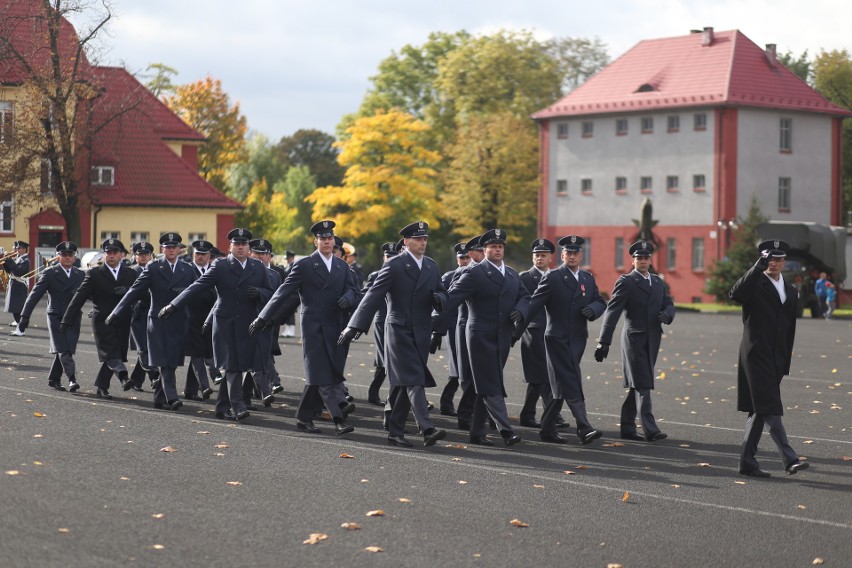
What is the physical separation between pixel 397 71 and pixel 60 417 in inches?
2935

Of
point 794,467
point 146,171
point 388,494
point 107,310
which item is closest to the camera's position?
point 388,494

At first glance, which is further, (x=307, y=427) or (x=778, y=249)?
(x=307, y=427)

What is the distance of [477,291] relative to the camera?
14000 mm

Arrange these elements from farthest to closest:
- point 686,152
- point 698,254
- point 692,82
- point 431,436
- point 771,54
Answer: point 771,54 → point 692,82 → point 686,152 → point 698,254 → point 431,436

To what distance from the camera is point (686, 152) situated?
71.9 m

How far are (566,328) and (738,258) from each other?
137 ft

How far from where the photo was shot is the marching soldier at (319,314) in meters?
14.2

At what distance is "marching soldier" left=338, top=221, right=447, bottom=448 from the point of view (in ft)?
44.5

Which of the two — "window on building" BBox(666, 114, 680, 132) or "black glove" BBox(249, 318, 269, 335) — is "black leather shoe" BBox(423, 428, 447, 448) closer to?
"black glove" BBox(249, 318, 269, 335)

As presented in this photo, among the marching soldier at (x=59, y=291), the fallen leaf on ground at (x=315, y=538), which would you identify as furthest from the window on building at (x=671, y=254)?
the fallen leaf on ground at (x=315, y=538)

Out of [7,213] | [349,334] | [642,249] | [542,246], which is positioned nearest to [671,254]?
[7,213]

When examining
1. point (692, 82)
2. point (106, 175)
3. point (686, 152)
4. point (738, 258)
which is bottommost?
point (738, 258)

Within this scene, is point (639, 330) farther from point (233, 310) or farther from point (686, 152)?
point (686, 152)

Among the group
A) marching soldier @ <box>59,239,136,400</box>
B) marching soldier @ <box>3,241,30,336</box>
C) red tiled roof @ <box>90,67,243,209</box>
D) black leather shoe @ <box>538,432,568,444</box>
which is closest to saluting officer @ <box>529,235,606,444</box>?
black leather shoe @ <box>538,432,568,444</box>
